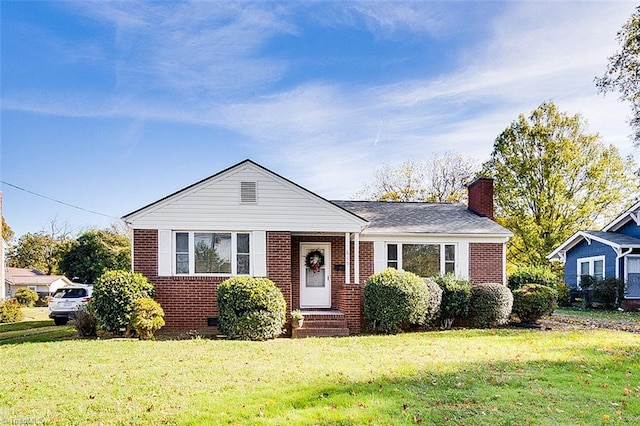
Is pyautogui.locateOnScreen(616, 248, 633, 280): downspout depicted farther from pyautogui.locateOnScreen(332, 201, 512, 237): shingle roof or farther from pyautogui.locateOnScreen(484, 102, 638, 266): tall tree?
pyautogui.locateOnScreen(332, 201, 512, 237): shingle roof

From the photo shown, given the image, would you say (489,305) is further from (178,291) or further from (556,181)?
(556,181)

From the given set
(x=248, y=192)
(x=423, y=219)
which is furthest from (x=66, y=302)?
(x=423, y=219)

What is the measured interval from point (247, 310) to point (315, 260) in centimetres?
386

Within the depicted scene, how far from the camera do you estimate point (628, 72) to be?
19062 millimetres

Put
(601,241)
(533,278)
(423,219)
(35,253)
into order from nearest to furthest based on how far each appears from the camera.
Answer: (423,219)
(533,278)
(601,241)
(35,253)

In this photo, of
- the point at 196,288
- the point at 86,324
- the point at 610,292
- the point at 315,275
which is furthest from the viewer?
the point at 610,292

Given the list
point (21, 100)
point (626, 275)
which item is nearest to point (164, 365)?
point (21, 100)

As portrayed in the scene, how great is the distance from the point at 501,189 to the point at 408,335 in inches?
799

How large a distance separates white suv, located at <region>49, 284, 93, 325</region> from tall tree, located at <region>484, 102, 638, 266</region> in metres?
24.7

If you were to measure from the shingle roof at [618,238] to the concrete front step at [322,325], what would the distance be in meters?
15.8

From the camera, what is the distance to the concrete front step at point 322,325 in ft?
43.0

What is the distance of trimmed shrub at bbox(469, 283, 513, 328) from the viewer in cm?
1420

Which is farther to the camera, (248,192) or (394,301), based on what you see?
(248,192)

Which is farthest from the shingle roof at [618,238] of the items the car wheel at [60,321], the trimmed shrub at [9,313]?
the trimmed shrub at [9,313]
